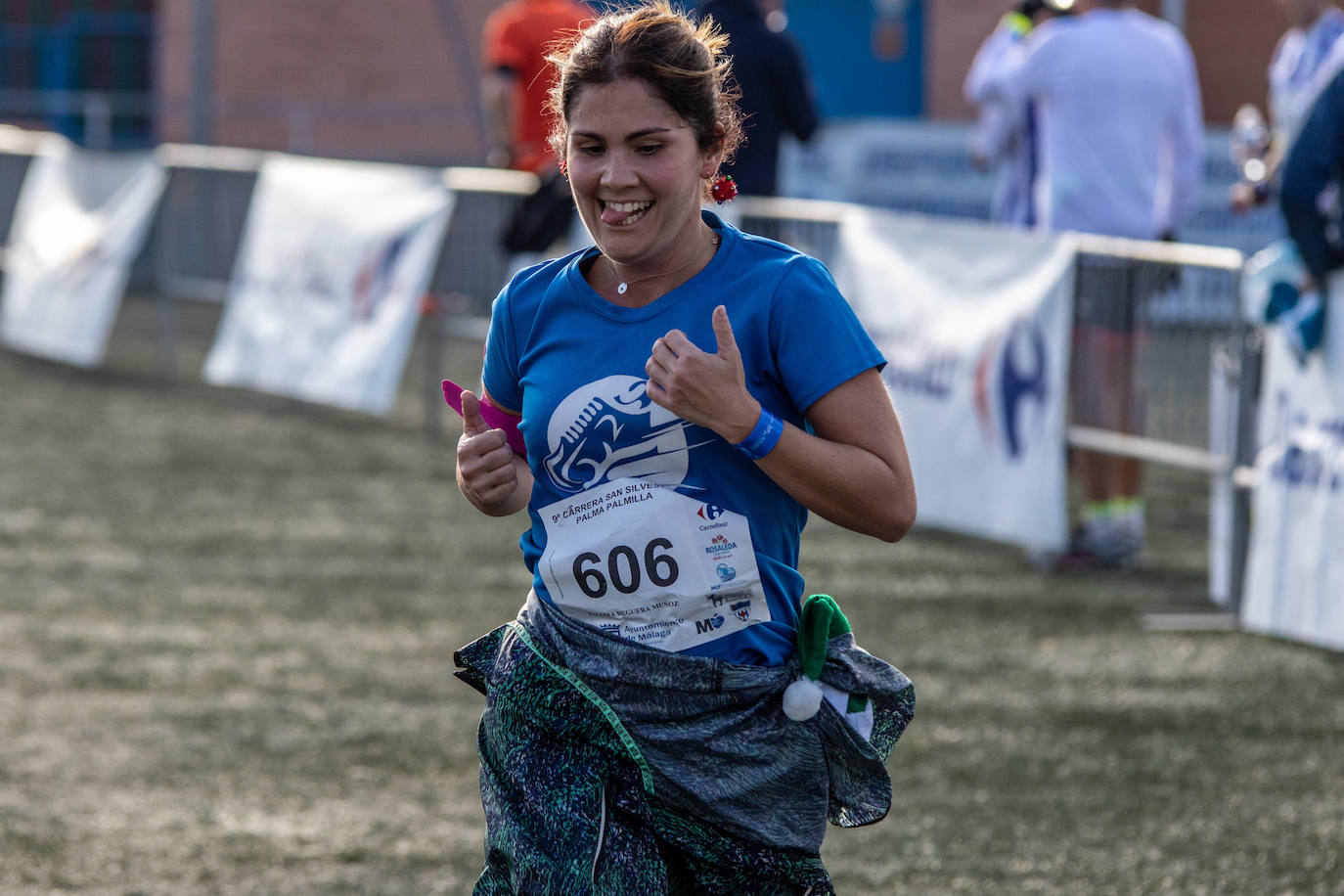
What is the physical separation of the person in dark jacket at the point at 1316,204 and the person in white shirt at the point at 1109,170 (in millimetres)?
1208

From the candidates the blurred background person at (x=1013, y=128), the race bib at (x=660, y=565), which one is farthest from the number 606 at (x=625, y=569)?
the blurred background person at (x=1013, y=128)

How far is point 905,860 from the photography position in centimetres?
472

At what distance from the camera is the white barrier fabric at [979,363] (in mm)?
7871

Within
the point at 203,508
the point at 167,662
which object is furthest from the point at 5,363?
the point at 167,662

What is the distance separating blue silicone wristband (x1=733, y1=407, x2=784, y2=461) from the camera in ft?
8.65

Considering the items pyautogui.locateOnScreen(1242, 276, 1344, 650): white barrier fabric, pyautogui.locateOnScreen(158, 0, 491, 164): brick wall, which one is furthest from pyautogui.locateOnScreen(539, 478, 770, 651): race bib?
pyautogui.locateOnScreen(158, 0, 491, 164): brick wall

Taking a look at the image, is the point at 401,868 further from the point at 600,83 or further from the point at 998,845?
the point at 600,83

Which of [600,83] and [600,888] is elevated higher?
[600,83]

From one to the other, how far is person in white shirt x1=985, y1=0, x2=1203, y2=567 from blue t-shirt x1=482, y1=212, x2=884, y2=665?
5153 mm

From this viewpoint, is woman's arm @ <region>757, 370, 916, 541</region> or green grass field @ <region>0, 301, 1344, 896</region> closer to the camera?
woman's arm @ <region>757, 370, 916, 541</region>

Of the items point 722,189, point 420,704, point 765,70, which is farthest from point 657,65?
point 765,70

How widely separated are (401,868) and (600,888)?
6.46 ft

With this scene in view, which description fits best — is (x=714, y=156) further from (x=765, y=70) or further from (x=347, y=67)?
(x=347, y=67)

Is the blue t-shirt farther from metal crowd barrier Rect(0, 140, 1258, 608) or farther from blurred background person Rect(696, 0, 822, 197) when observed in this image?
blurred background person Rect(696, 0, 822, 197)
